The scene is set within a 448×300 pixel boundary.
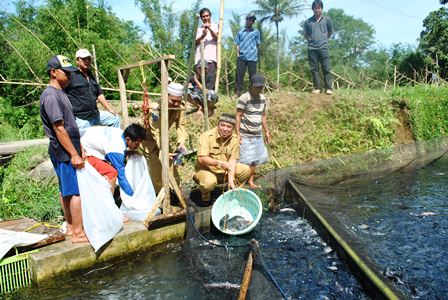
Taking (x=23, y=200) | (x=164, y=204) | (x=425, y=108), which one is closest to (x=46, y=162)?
(x=23, y=200)

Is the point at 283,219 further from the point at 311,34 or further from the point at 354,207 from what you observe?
the point at 311,34

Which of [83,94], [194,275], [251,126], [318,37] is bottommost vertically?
[194,275]

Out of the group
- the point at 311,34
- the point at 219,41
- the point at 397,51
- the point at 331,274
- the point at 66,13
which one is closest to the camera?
the point at 331,274

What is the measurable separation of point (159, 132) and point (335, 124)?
5.67 m

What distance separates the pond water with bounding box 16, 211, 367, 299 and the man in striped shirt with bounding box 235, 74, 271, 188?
5.65ft

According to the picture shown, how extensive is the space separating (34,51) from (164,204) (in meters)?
8.70

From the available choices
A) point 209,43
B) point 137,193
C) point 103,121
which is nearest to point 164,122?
point 137,193

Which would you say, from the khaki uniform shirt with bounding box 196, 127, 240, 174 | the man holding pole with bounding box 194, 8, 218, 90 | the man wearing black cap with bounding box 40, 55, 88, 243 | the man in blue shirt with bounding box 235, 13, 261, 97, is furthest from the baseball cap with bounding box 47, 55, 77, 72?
the man in blue shirt with bounding box 235, 13, 261, 97

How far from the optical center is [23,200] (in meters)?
5.67

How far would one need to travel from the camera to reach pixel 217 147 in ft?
17.4

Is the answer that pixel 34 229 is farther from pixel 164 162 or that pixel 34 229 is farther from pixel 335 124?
pixel 335 124

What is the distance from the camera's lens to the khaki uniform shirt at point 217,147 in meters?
5.17

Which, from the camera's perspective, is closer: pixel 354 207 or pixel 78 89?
pixel 78 89

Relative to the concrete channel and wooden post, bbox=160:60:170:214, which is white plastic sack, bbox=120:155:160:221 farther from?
wooden post, bbox=160:60:170:214
